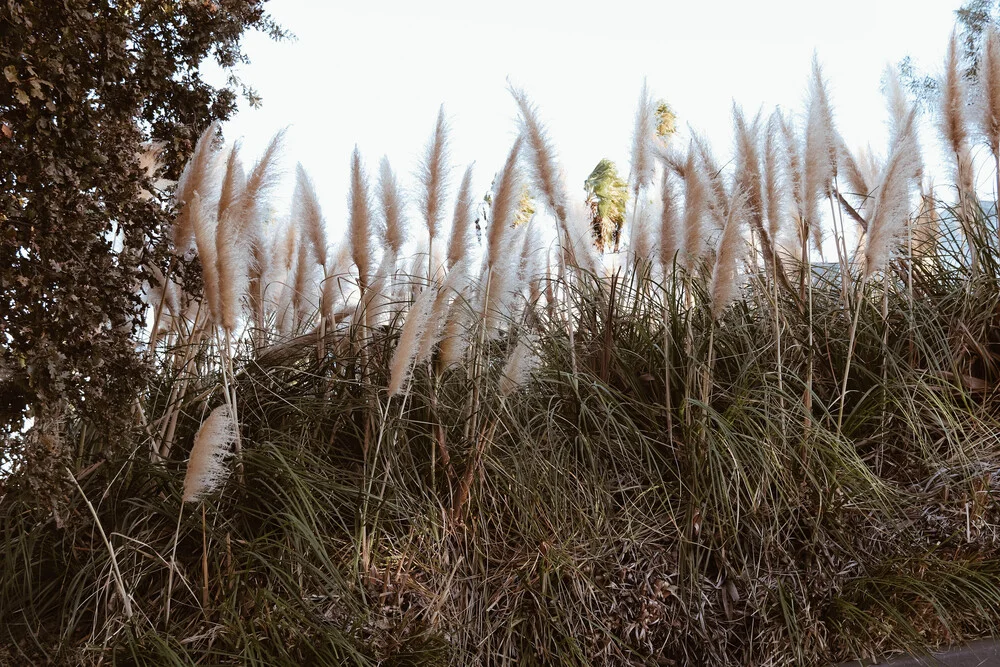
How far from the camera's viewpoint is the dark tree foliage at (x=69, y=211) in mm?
2506

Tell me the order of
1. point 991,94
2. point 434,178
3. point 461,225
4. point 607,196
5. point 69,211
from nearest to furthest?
point 69,211, point 461,225, point 434,178, point 991,94, point 607,196

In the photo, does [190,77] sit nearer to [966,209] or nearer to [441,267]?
[441,267]

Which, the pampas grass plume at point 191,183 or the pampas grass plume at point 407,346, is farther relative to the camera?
the pampas grass plume at point 191,183

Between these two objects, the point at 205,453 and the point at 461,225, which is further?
the point at 461,225

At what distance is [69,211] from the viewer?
2582mm

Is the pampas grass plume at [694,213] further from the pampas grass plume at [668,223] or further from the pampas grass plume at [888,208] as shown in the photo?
the pampas grass plume at [888,208]

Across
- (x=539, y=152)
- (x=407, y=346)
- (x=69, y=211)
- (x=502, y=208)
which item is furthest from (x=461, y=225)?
(x=69, y=211)

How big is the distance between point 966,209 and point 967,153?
273 millimetres

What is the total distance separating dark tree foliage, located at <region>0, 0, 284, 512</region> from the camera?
2.51 metres

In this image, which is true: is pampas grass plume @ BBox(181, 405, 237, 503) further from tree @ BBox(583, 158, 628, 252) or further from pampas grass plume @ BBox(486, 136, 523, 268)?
tree @ BBox(583, 158, 628, 252)

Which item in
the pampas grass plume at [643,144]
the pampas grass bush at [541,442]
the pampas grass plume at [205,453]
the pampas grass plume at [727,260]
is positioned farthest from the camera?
the pampas grass plume at [643,144]

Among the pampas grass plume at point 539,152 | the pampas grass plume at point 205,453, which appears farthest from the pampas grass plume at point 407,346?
the pampas grass plume at point 539,152

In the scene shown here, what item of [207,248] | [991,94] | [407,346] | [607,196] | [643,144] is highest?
[607,196]

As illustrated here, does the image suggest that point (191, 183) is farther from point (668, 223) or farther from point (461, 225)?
point (668, 223)
